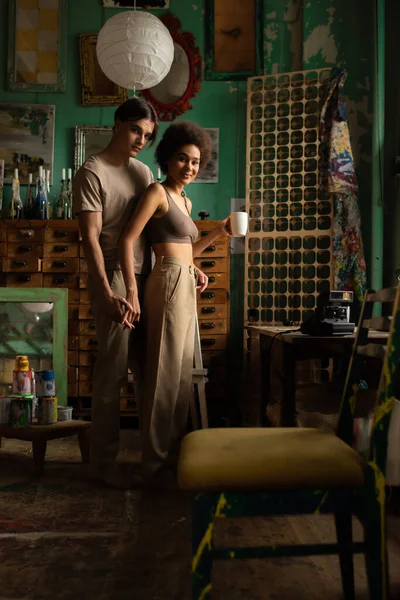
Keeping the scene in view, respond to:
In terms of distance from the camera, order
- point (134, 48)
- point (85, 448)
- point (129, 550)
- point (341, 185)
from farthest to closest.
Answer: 1. point (341, 185)
2. point (134, 48)
3. point (85, 448)
4. point (129, 550)

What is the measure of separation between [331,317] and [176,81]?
295cm

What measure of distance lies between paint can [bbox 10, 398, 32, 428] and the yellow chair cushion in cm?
192

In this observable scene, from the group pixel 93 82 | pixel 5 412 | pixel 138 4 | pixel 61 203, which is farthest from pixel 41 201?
pixel 5 412

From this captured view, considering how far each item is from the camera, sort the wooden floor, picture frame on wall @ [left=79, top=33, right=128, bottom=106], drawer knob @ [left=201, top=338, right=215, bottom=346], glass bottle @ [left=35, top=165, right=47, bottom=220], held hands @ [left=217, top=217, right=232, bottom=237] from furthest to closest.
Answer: picture frame on wall @ [left=79, top=33, right=128, bottom=106] < glass bottle @ [left=35, top=165, right=47, bottom=220] < drawer knob @ [left=201, top=338, right=215, bottom=346] < held hands @ [left=217, top=217, right=232, bottom=237] < the wooden floor

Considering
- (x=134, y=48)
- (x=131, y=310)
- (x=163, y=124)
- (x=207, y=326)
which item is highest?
(x=134, y=48)

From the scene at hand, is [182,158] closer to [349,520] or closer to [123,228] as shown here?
[123,228]

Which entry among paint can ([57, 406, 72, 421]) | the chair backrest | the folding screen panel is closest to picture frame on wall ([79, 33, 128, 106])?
the folding screen panel

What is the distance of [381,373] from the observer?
1.39 m

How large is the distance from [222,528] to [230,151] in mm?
3513

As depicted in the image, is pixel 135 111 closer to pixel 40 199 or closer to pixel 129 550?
pixel 129 550

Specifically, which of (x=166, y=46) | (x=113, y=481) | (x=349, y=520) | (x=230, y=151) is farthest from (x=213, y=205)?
(x=349, y=520)

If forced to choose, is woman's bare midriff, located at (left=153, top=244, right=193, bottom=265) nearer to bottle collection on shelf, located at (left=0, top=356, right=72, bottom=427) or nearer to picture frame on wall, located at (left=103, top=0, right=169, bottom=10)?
bottle collection on shelf, located at (left=0, top=356, right=72, bottom=427)

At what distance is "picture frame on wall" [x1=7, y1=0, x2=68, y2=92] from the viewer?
193 inches

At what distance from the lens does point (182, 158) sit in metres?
2.68
